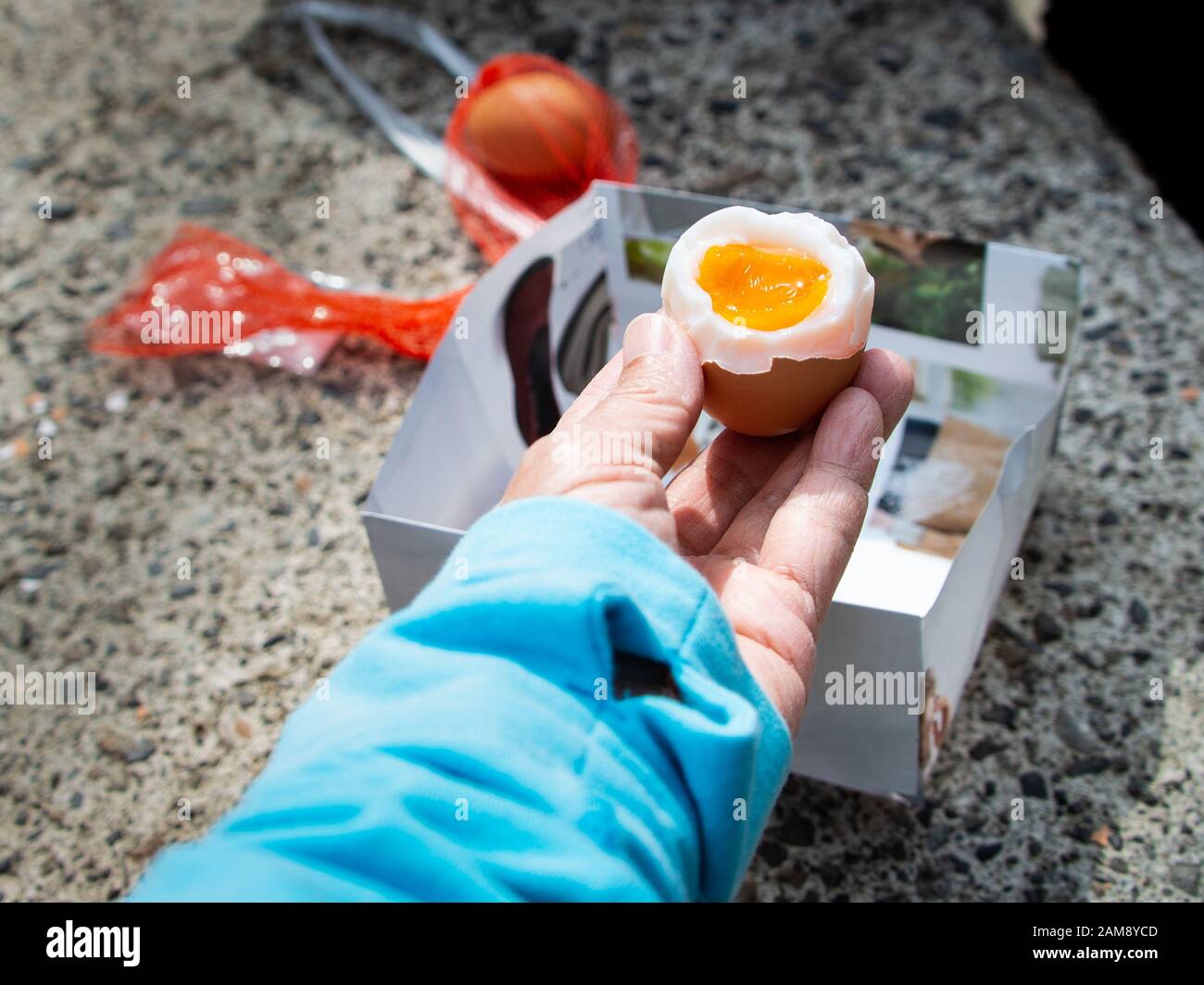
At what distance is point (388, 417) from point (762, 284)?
0.78 m

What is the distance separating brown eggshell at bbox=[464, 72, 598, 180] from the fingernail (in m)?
0.90

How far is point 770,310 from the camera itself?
1.23m

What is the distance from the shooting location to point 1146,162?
2.09m

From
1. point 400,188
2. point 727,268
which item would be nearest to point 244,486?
point 400,188

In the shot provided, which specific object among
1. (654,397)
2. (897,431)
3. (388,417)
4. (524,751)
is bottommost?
(388,417)

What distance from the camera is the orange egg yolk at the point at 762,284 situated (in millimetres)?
1220

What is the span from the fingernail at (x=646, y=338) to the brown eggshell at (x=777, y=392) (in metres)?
0.07

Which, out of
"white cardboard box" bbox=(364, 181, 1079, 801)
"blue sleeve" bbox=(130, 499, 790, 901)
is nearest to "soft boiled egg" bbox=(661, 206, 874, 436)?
"white cardboard box" bbox=(364, 181, 1079, 801)

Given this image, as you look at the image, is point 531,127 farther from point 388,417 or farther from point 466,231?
point 388,417

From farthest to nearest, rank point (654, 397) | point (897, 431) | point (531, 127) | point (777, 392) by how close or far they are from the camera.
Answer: point (531, 127) → point (897, 431) → point (777, 392) → point (654, 397)

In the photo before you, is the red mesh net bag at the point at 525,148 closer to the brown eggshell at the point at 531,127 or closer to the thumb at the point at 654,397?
the brown eggshell at the point at 531,127

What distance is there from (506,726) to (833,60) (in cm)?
200

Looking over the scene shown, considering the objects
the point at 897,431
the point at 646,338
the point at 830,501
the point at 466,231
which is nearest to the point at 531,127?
the point at 466,231
